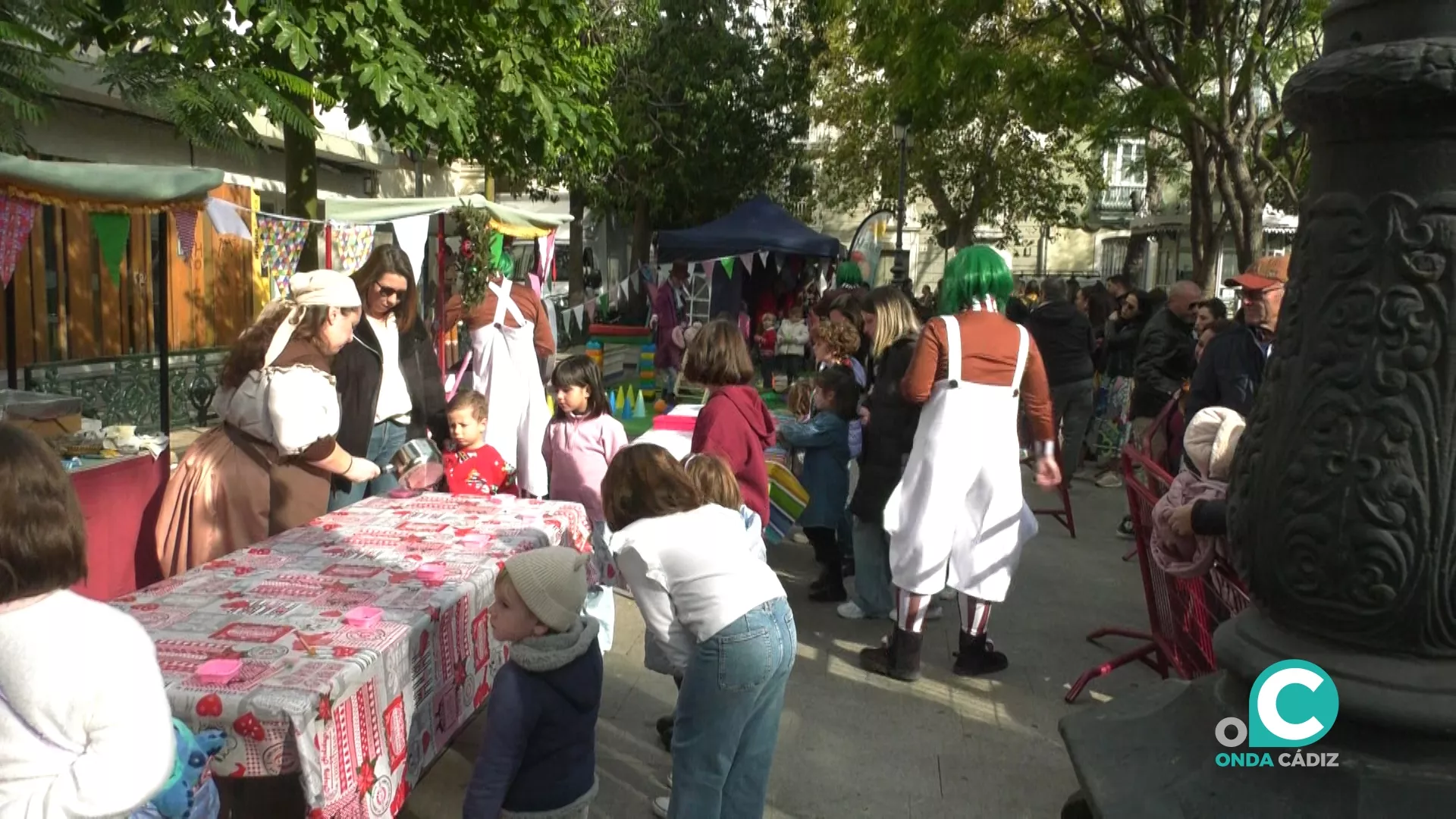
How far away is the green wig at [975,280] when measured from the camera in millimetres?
4629

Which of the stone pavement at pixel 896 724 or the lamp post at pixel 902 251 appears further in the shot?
the lamp post at pixel 902 251

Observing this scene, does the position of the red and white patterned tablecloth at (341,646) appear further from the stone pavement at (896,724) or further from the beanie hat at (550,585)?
the stone pavement at (896,724)

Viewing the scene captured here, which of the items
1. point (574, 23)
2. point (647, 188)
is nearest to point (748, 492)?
point (574, 23)

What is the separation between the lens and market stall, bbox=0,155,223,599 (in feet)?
14.2

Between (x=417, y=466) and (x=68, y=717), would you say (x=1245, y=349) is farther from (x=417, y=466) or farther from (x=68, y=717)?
(x=68, y=717)

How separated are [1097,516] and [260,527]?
260 inches

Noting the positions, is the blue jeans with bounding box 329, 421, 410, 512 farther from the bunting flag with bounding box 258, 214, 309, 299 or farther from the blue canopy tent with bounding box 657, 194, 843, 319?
the blue canopy tent with bounding box 657, 194, 843, 319

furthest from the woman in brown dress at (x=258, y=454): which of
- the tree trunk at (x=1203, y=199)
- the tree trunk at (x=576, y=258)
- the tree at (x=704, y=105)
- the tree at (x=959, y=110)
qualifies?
the tree trunk at (x=576, y=258)

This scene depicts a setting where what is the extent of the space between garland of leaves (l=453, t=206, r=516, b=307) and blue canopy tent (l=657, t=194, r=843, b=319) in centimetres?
790

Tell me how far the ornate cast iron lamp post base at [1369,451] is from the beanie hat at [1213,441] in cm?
154

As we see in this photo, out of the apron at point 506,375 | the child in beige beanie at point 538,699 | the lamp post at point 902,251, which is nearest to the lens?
the child in beige beanie at point 538,699

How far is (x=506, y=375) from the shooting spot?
7195 mm

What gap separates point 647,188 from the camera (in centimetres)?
2205

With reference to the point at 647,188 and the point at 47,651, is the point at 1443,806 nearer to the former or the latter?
the point at 47,651
